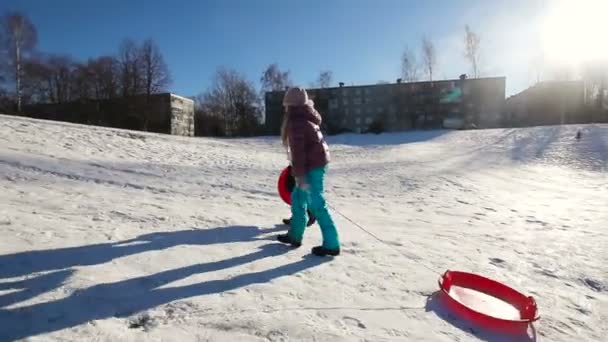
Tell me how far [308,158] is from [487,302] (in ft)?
6.45

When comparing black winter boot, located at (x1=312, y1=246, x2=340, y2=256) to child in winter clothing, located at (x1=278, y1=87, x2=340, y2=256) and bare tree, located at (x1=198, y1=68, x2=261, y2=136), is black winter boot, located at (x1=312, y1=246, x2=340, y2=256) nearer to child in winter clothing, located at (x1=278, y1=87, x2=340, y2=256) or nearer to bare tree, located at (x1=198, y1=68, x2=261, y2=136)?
child in winter clothing, located at (x1=278, y1=87, x2=340, y2=256)

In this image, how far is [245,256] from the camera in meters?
3.46

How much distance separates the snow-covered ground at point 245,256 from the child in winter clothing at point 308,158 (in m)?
0.27

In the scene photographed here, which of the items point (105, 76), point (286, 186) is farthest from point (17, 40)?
point (286, 186)

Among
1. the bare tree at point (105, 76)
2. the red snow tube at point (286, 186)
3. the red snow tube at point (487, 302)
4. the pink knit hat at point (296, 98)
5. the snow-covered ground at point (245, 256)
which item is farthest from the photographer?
the bare tree at point (105, 76)

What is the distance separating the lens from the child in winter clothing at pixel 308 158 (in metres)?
3.61

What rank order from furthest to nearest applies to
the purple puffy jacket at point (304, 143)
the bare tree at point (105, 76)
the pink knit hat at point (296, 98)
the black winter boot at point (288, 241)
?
the bare tree at point (105, 76) → the black winter boot at point (288, 241) → the pink knit hat at point (296, 98) → the purple puffy jacket at point (304, 143)

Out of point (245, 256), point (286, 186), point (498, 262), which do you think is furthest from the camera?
point (286, 186)

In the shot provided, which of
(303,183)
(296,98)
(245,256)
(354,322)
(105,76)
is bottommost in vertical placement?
(354,322)

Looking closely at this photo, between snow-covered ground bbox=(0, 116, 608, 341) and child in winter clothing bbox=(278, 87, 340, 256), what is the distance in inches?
10.5

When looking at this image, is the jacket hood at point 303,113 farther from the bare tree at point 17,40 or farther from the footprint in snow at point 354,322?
the bare tree at point 17,40

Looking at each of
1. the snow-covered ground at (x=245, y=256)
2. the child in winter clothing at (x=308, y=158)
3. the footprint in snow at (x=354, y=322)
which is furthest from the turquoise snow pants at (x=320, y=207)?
the footprint in snow at (x=354, y=322)

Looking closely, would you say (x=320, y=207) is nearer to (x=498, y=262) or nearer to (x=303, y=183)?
(x=303, y=183)

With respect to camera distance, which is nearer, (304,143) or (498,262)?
(304,143)
